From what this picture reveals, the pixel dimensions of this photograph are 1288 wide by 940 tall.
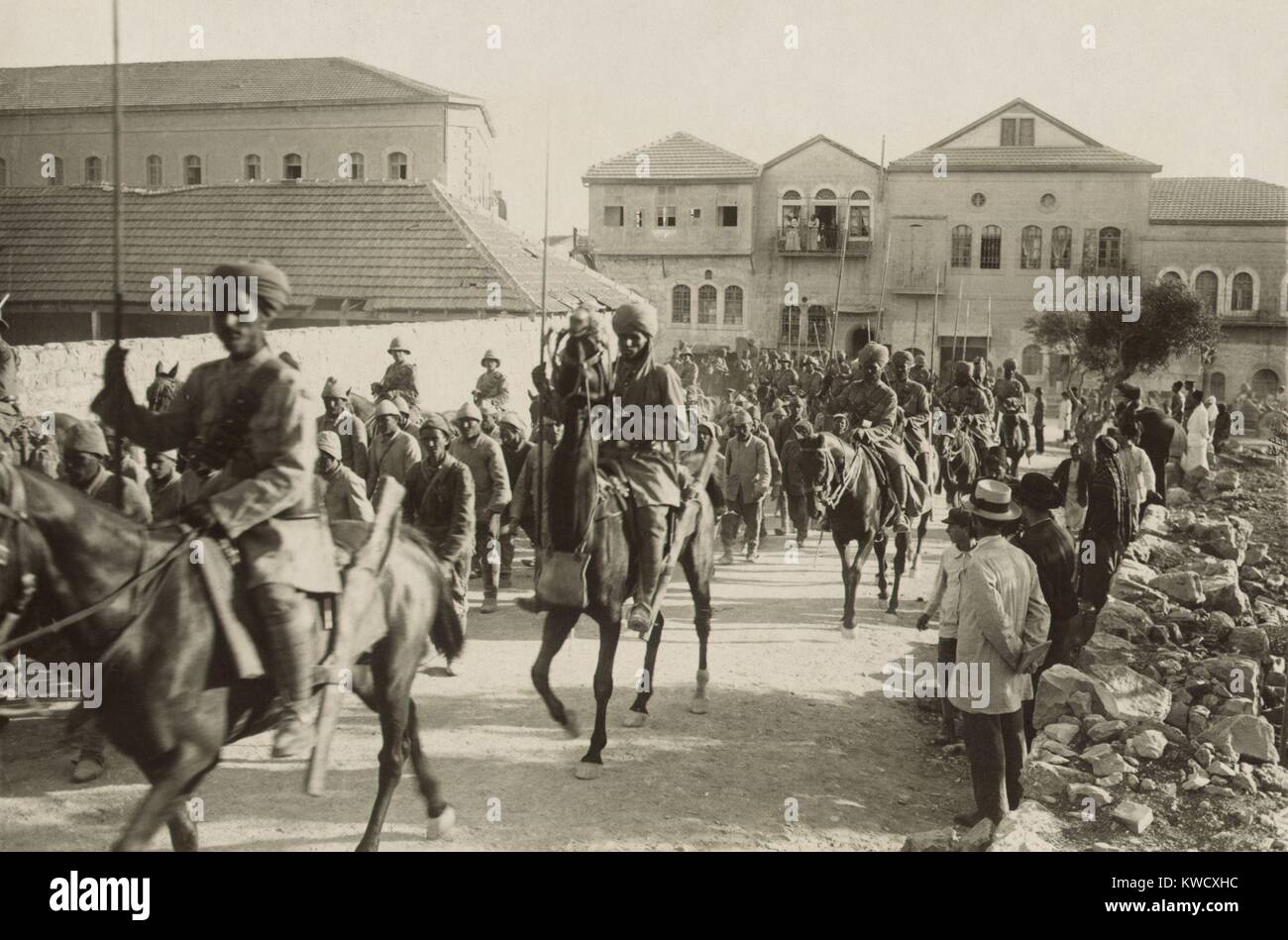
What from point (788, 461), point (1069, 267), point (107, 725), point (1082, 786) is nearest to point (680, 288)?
point (788, 461)

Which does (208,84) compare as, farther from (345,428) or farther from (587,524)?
(587,524)

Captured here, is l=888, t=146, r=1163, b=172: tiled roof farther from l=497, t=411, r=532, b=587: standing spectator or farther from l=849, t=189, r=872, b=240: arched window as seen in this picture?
l=497, t=411, r=532, b=587: standing spectator

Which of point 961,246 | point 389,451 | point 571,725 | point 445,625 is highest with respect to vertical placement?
point 961,246

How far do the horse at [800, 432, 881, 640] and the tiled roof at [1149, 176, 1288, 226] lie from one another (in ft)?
64.5

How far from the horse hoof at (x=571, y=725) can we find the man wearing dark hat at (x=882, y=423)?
16.9 feet

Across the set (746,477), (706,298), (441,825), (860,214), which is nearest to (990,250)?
(860,214)

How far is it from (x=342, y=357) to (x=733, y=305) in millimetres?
5562

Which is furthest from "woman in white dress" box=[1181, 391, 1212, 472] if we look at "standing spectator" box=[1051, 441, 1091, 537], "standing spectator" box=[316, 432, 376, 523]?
"standing spectator" box=[316, 432, 376, 523]

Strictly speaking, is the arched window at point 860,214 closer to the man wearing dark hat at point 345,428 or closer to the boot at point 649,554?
the man wearing dark hat at point 345,428

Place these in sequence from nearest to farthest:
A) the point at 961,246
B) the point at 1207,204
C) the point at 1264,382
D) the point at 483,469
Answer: the point at 483,469 → the point at 961,246 → the point at 1207,204 → the point at 1264,382

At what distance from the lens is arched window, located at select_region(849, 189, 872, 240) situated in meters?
19.3

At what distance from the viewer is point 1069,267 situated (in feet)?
91.0

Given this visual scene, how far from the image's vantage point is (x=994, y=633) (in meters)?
5.74
